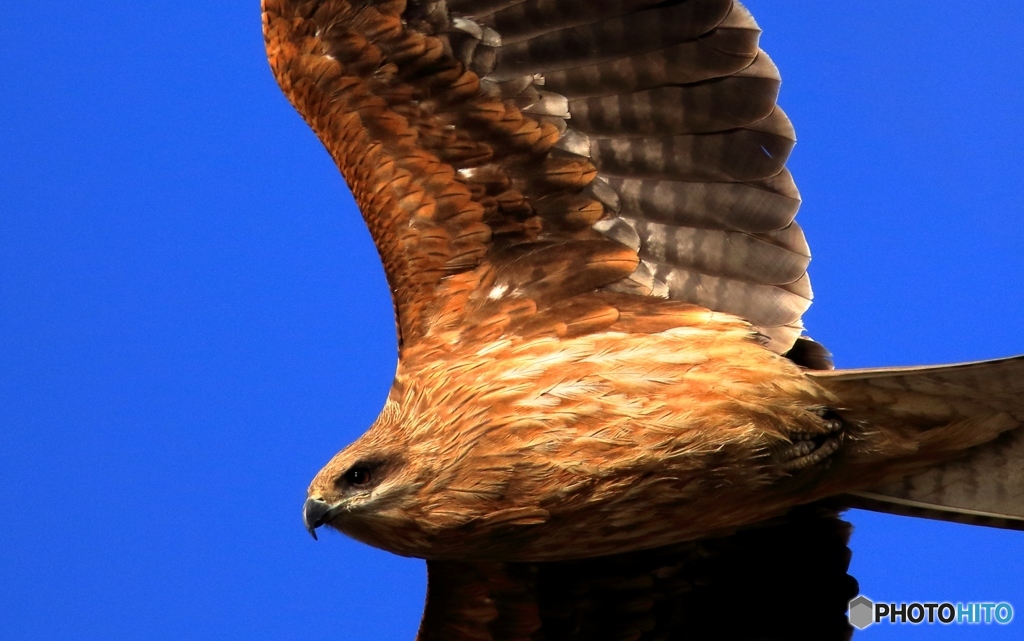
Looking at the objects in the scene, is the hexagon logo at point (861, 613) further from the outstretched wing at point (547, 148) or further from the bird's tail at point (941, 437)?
the outstretched wing at point (547, 148)

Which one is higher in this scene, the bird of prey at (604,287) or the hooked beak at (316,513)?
the bird of prey at (604,287)

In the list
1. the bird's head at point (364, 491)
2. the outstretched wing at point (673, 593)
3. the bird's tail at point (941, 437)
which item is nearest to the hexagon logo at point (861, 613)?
the outstretched wing at point (673, 593)

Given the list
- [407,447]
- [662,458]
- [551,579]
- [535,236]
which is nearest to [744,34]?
[535,236]

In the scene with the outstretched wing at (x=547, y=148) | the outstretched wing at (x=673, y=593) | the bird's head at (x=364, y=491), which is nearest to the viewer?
the bird's head at (x=364, y=491)

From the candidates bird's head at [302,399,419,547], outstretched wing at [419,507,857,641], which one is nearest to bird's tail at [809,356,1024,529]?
outstretched wing at [419,507,857,641]

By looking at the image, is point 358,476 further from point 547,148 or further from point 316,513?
point 547,148

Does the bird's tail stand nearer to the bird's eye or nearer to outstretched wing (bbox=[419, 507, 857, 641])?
outstretched wing (bbox=[419, 507, 857, 641])
